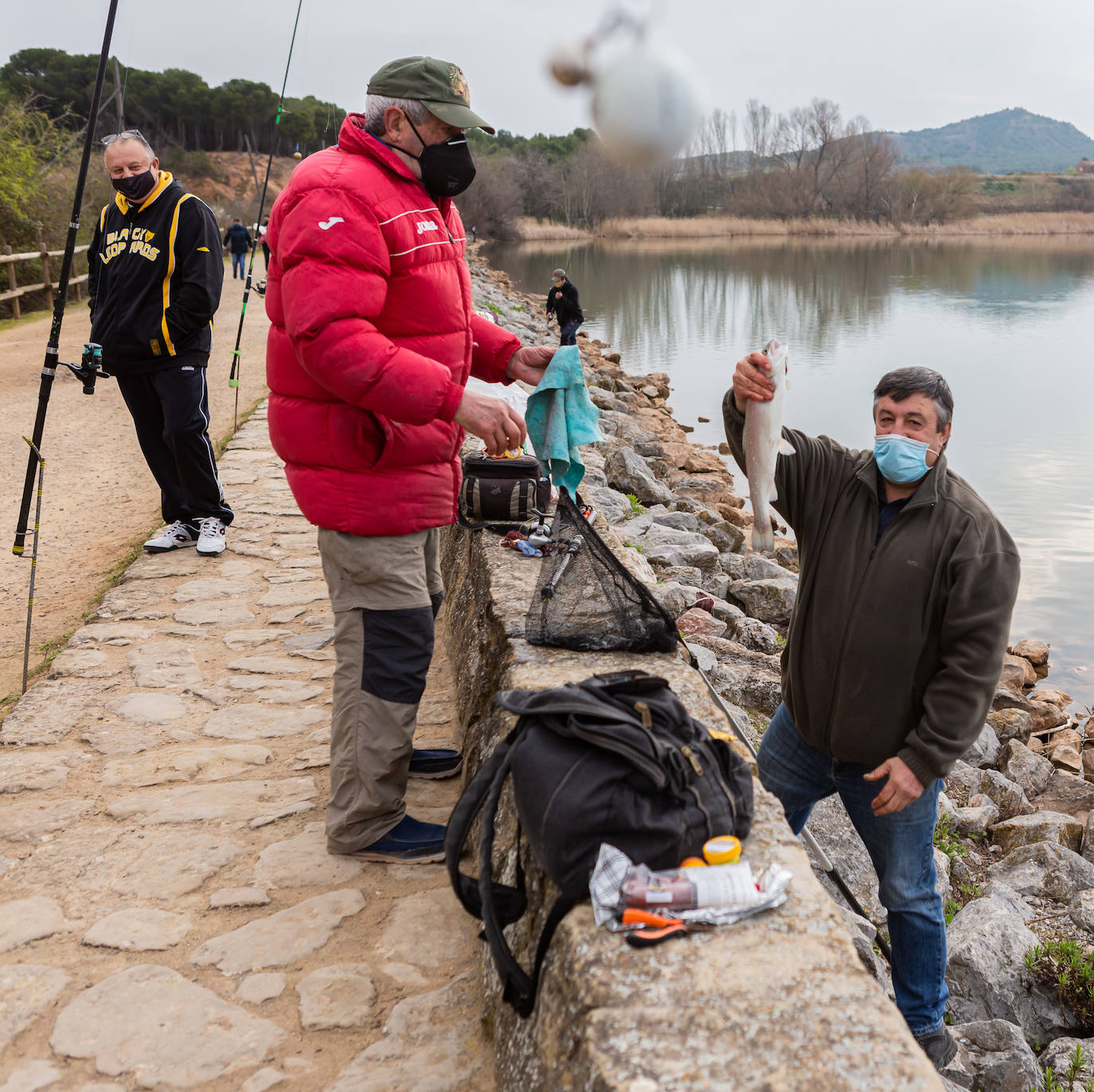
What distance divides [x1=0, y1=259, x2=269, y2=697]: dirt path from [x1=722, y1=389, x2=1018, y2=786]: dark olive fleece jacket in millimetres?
3638

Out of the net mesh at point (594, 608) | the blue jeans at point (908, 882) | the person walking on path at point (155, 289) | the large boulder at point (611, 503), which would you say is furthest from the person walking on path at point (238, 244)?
the blue jeans at point (908, 882)

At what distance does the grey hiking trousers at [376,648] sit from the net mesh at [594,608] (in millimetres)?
440

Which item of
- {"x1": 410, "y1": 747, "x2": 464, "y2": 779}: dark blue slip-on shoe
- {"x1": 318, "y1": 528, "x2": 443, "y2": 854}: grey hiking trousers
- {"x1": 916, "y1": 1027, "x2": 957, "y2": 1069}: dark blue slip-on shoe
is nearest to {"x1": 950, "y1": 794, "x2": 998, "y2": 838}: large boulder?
{"x1": 916, "y1": 1027, "x2": 957, "y2": 1069}: dark blue slip-on shoe

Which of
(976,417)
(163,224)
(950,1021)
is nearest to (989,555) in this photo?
(950,1021)

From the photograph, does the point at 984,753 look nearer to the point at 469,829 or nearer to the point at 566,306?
the point at 469,829

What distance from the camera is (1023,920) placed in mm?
4117

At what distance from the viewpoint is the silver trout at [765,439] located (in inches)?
109

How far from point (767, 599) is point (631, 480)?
10.5ft

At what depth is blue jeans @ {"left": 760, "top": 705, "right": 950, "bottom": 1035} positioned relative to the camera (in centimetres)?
283

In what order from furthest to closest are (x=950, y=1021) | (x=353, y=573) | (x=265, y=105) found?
1. (x=265, y=105)
2. (x=950, y=1021)
3. (x=353, y=573)

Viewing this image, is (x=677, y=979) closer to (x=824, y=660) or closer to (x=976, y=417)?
(x=824, y=660)

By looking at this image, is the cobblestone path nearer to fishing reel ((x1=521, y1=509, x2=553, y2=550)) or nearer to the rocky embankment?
fishing reel ((x1=521, y1=509, x2=553, y2=550))

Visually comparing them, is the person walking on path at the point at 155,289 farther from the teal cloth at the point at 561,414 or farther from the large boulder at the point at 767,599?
the large boulder at the point at 767,599

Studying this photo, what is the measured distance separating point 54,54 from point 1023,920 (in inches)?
2984
